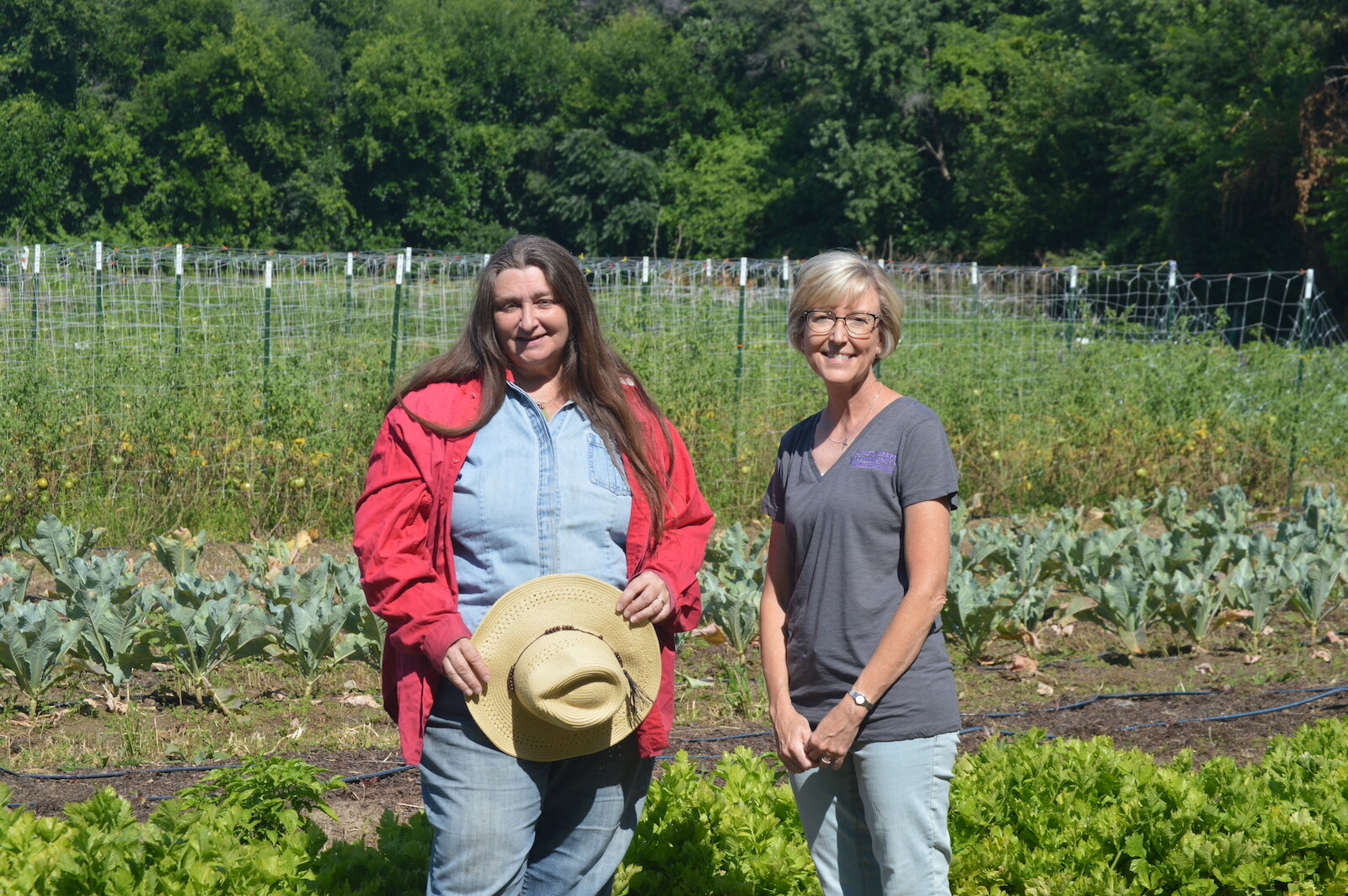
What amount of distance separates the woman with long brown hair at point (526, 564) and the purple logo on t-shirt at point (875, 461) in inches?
14.4

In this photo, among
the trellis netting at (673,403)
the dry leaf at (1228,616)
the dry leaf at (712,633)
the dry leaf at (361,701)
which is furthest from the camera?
the trellis netting at (673,403)

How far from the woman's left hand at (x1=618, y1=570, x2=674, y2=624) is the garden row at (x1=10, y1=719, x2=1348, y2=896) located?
1.03 metres

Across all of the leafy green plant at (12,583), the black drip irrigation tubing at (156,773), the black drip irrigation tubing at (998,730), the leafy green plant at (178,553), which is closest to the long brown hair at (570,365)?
the black drip irrigation tubing at (998,730)

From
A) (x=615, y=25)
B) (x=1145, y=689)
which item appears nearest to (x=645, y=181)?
(x=615, y=25)

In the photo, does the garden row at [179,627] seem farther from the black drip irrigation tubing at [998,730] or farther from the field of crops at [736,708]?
the black drip irrigation tubing at [998,730]

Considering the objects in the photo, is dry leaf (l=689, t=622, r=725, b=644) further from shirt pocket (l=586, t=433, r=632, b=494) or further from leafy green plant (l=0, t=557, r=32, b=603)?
shirt pocket (l=586, t=433, r=632, b=494)

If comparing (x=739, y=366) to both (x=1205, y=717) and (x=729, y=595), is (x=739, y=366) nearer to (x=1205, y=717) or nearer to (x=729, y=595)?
(x=729, y=595)

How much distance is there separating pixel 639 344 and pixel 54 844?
7.14 m

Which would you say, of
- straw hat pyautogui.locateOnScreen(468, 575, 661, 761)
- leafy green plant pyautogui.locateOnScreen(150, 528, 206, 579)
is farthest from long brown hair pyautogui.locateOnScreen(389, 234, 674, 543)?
leafy green plant pyautogui.locateOnScreen(150, 528, 206, 579)

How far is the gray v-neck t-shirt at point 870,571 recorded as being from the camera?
7.89ft

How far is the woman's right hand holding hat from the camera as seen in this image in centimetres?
230

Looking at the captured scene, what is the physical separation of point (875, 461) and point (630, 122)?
55.1m

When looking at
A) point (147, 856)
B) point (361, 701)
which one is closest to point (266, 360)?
point (361, 701)

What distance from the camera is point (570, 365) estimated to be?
8.45 feet
